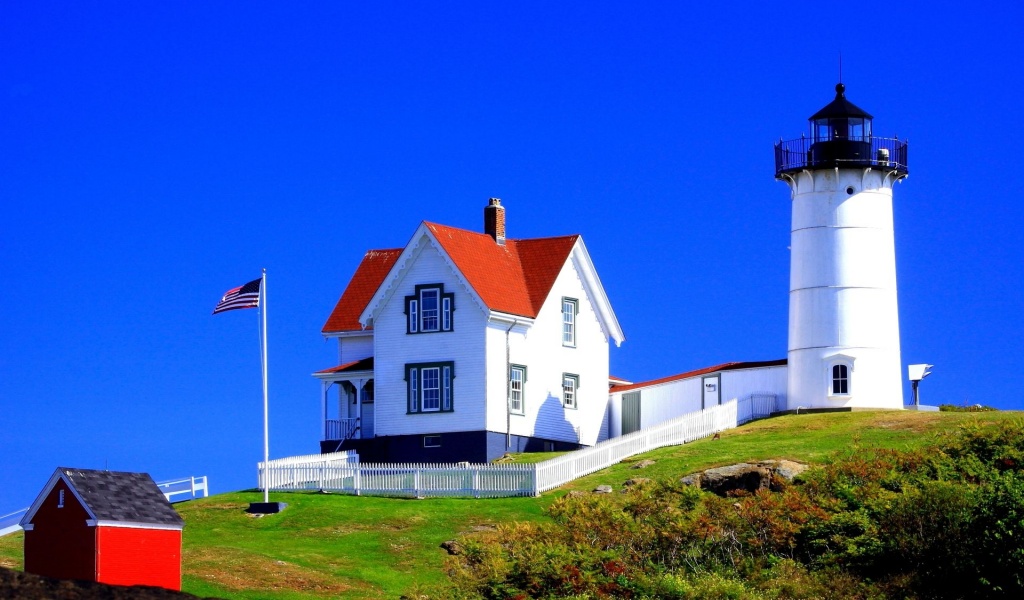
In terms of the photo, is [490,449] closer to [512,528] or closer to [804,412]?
[804,412]

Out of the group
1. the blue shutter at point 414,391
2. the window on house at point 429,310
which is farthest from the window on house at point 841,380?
the blue shutter at point 414,391

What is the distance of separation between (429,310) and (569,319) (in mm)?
5995

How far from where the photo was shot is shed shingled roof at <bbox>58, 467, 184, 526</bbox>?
37.0 meters

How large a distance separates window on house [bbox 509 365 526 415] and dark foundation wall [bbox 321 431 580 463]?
3.18 ft

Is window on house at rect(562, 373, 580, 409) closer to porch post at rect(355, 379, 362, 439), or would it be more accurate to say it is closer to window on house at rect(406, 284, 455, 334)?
window on house at rect(406, 284, 455, 334)

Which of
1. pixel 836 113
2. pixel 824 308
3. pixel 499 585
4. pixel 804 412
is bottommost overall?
pixel 499 585

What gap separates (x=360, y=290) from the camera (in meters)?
62.8

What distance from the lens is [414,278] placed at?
57.2 metres

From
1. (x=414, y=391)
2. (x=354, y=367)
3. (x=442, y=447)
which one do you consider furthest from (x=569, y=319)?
(x=354, y=367)

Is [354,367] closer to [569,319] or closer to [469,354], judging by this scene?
[469,354]

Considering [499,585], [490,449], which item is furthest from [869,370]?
[499,585]

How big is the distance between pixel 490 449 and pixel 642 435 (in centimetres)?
518

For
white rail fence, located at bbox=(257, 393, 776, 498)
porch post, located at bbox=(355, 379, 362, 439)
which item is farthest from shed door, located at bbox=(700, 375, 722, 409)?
porch post, located at bbox=(355, 379, 362, 439)

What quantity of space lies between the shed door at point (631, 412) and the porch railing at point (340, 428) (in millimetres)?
→ 9979
